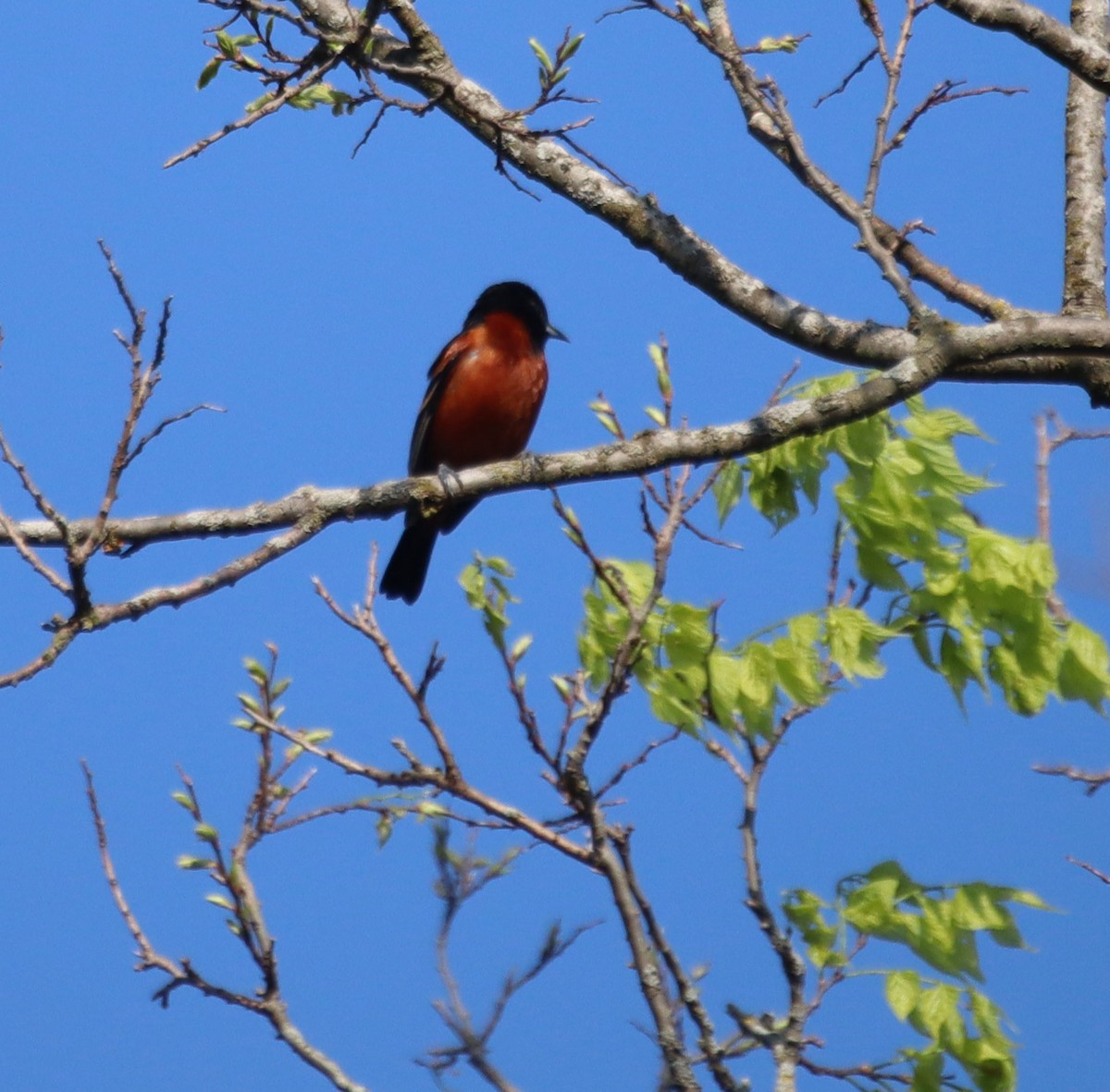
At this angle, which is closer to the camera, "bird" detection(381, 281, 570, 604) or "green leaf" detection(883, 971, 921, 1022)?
"green leaf" detection(883, 971, 921, 1022)

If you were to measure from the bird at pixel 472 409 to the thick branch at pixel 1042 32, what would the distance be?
11.0ft

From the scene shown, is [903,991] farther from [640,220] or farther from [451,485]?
[640,220]

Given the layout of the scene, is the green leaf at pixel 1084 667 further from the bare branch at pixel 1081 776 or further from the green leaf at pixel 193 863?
the green leaf at pixel 193 863

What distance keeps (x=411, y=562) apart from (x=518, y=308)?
131 cm

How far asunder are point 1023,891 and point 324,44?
2.42m

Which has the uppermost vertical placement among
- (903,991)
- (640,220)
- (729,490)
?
(640,220)

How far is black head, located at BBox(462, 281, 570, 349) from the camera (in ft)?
21.7

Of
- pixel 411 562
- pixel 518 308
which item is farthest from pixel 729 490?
pixel 518 308

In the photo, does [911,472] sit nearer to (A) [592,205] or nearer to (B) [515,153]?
(A) [592,205]

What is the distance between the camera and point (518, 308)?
22.1ft

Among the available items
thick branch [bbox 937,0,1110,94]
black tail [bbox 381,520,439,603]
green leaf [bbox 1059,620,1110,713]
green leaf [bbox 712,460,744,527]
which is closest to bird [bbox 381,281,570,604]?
black tail [bbox 381,520,439,603]

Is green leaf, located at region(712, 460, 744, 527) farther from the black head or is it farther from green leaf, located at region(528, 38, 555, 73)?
the black head

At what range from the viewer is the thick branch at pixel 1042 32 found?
297cm

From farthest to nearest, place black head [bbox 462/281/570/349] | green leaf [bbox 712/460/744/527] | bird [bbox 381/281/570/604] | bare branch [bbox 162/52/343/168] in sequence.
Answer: black head [bbox 462/281/570/349] → bird [bbox 381/281/570/604] → green leaf [bbox 712/460/744/527] → bare branch [bbox 162/52/343/168]
